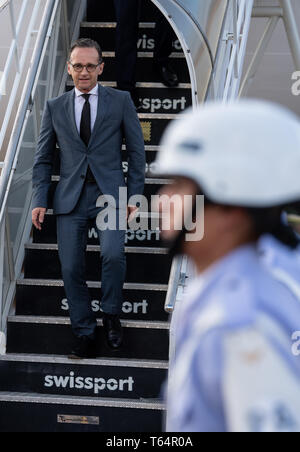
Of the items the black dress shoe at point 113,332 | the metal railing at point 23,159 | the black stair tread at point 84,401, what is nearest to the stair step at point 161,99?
the metal railing at point 23,159

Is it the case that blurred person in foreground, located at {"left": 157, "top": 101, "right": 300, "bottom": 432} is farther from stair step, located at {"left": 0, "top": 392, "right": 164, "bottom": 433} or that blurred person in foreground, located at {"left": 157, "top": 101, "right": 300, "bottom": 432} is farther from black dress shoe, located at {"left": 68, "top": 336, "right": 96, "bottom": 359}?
black dress shoe, located at {"left": 68, "top": 336, "right": 96, "bottom": 359}

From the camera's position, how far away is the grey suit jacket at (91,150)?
472 centimetres

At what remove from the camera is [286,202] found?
1.38m

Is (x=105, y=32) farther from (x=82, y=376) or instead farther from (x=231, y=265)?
(x=231, y=265)

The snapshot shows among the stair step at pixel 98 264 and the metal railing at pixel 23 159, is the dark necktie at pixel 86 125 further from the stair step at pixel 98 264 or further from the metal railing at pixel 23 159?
the stair step at pixel 98 264

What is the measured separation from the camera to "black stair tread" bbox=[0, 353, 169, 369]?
189 inches

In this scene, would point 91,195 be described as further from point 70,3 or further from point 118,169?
point 70,3

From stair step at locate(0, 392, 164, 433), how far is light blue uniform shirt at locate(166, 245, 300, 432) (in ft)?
11.1

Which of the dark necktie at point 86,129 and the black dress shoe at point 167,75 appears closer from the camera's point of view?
the dark necktie at point 86,129

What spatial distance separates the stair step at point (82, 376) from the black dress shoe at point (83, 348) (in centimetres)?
Result: 4

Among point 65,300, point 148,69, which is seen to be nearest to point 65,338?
point 65,300

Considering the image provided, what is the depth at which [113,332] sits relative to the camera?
4.85 m

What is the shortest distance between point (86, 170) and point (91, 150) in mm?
105

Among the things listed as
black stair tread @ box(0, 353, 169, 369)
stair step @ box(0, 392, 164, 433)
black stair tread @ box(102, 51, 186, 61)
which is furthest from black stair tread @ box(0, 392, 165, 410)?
black stair tread @ box(102, 51, 186, 61)
